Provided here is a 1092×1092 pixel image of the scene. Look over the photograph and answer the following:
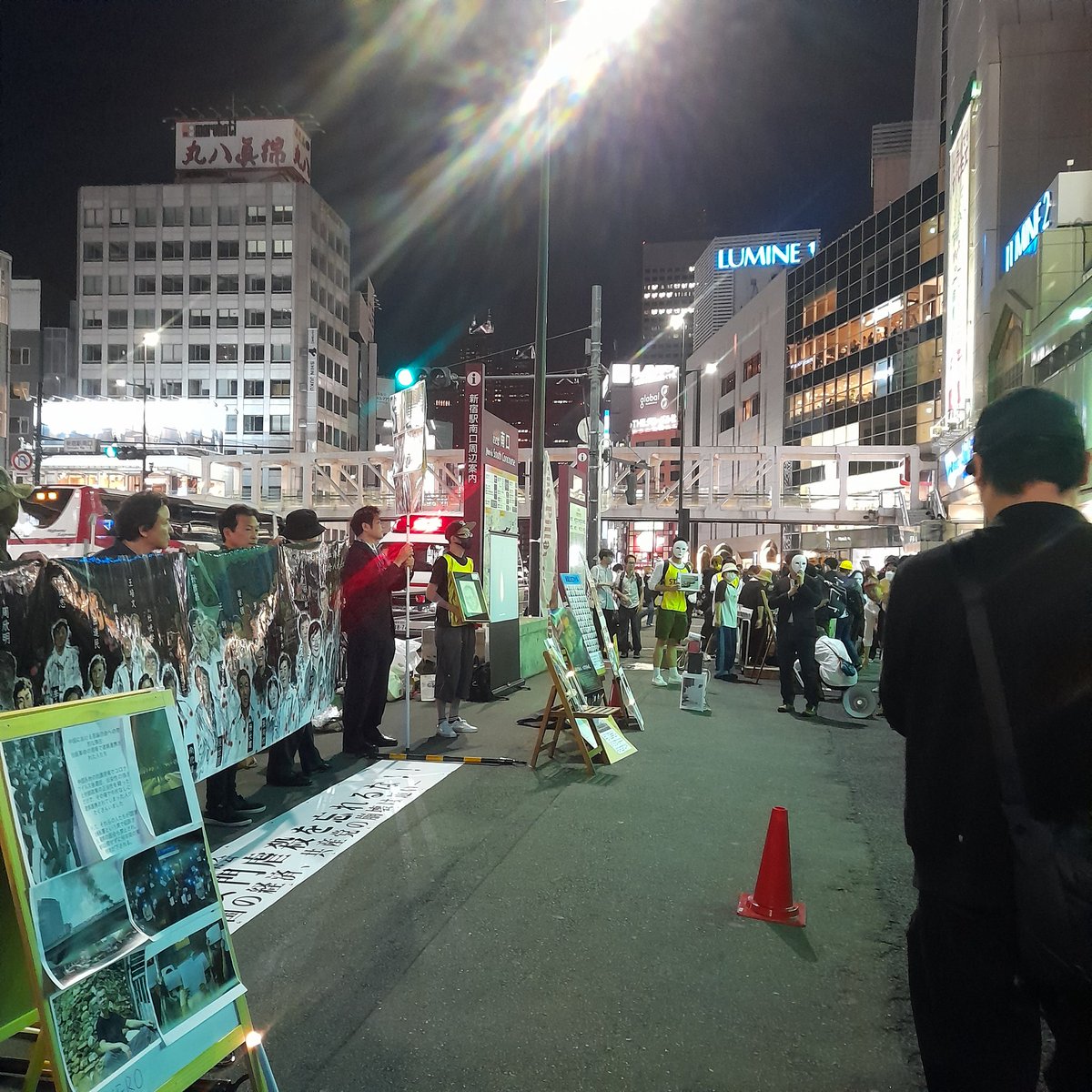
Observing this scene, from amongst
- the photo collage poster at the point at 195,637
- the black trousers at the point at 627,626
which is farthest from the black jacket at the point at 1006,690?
the black trousers at the point at 627,626

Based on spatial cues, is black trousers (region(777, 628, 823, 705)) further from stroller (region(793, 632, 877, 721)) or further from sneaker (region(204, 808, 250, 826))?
sneaker (region(204, 808, 250, 826))

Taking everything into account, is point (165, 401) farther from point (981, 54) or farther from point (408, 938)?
point (408, 938)

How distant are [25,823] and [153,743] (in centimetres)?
49

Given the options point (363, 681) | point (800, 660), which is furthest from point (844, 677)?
point (363, 681)

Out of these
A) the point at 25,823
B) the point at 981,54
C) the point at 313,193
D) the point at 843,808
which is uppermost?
the point at 313,193

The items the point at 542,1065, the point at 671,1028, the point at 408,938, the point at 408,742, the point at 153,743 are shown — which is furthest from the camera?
the point at 408,742

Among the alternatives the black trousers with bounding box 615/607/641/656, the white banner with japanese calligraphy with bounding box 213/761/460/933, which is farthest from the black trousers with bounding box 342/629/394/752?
the black trousers with bounding box 615/607/641/656

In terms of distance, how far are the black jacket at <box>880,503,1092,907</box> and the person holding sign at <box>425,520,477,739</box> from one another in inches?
262

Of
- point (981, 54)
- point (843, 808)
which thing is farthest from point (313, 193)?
point (843, 808)

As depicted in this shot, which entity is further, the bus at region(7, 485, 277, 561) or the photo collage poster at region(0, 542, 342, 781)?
the bus at region(7, 485, 277, 561)

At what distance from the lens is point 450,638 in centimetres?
848

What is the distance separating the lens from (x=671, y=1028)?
3262 millimetres

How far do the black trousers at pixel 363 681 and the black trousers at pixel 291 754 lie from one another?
1.80 feet

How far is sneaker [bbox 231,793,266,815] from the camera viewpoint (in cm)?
588
